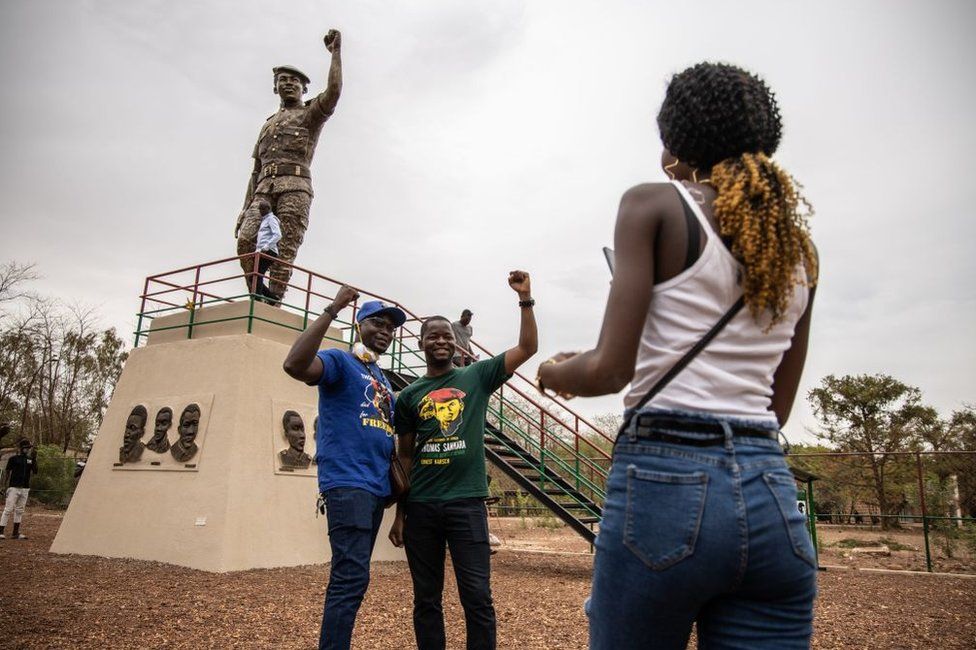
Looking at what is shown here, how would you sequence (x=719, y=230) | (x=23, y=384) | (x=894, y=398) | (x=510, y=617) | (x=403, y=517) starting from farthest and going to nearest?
(x=23, y=384) → (x=894, y=398) → (x=510, y=617) → (x=403, y=517) → (x=719, y=230)

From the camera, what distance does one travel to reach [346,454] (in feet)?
10.8

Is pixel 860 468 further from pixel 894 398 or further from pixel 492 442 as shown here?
pixel 492 442

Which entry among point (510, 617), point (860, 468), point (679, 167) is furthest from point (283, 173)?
point (860, 468)

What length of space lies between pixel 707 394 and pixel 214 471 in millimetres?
8014

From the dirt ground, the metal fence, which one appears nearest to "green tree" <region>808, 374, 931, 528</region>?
the metal fence

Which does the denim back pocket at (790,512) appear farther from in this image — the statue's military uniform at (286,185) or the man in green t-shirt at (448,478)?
the statue's military uniform at (286,185)

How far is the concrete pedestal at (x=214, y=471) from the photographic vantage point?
7961mm

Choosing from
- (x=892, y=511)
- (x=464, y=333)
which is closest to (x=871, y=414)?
(x=892, y=511)

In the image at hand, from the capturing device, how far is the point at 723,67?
4.73 feet

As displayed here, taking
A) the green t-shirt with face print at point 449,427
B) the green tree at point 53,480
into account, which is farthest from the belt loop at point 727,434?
the green tree at point 53,480

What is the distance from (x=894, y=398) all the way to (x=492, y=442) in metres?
18.5

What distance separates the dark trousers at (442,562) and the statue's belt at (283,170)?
758 centimetres

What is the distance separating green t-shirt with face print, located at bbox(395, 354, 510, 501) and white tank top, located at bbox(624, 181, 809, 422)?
7.05 feet

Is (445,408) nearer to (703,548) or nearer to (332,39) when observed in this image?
(703,548)
